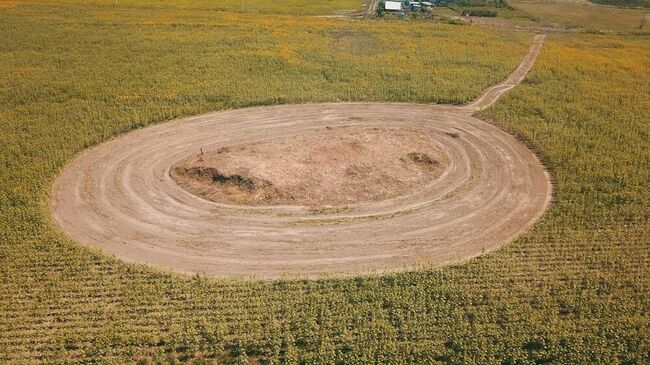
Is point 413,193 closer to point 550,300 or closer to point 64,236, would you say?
point 550,300

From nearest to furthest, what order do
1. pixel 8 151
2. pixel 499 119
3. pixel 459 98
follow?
pixel 8 151 < pixel 499 119 < pixel 459 98

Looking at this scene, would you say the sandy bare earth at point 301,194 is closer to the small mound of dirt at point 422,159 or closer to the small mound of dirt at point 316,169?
the small mound of dirt at point 316,169

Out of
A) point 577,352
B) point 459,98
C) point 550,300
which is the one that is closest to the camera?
point 577,352

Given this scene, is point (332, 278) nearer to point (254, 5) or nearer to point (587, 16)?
point (254, 5)

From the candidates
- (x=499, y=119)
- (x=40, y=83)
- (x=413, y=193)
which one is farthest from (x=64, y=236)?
(x=499, y=119)

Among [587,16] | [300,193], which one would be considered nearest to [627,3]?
[587,16]

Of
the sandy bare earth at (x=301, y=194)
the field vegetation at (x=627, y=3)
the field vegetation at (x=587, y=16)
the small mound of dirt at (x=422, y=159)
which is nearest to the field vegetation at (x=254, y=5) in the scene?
the field vegetation at (x=587, y=16)
